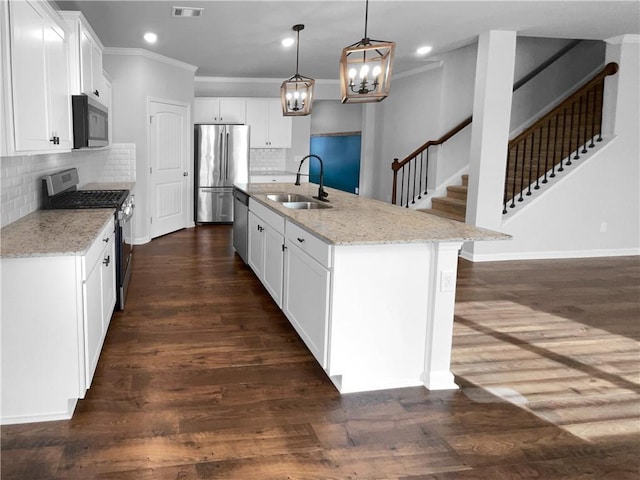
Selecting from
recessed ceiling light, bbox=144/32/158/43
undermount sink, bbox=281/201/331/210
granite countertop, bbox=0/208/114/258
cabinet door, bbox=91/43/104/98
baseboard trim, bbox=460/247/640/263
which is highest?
recessed ceiling light, bbox=144/32/158/43

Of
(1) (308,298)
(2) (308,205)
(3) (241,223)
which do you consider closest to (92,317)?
(1) (308,298)

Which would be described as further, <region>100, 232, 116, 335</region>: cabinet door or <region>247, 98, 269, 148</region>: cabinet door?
<region>247, 98, 269, 148</region>: cabinet door

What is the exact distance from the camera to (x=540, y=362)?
347cm

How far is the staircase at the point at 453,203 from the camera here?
712 cm

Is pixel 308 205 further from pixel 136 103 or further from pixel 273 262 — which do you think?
pixel 136 103

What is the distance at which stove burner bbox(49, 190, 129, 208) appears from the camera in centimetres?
385

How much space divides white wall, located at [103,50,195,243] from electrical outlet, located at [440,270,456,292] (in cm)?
520

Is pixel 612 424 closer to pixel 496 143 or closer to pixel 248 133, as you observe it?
pixel 496 143

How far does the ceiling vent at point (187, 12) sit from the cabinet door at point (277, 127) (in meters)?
4.28

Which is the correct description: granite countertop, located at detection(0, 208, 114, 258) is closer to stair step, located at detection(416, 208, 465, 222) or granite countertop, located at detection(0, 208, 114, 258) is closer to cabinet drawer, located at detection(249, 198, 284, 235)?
cabinet drawer, located at detection(249, 198, 284, 235)

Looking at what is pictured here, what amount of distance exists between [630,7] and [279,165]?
21.0ft

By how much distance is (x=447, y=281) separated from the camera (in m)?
3.02

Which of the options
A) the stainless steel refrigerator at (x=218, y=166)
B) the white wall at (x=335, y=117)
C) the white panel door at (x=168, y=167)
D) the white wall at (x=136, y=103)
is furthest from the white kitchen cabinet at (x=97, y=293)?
the white wall at (x=335, y=117)

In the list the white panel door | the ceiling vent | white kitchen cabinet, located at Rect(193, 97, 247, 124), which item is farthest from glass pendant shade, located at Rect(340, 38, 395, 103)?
white kitchen cabinet, located at Rect(193, 97, 247, 124)
